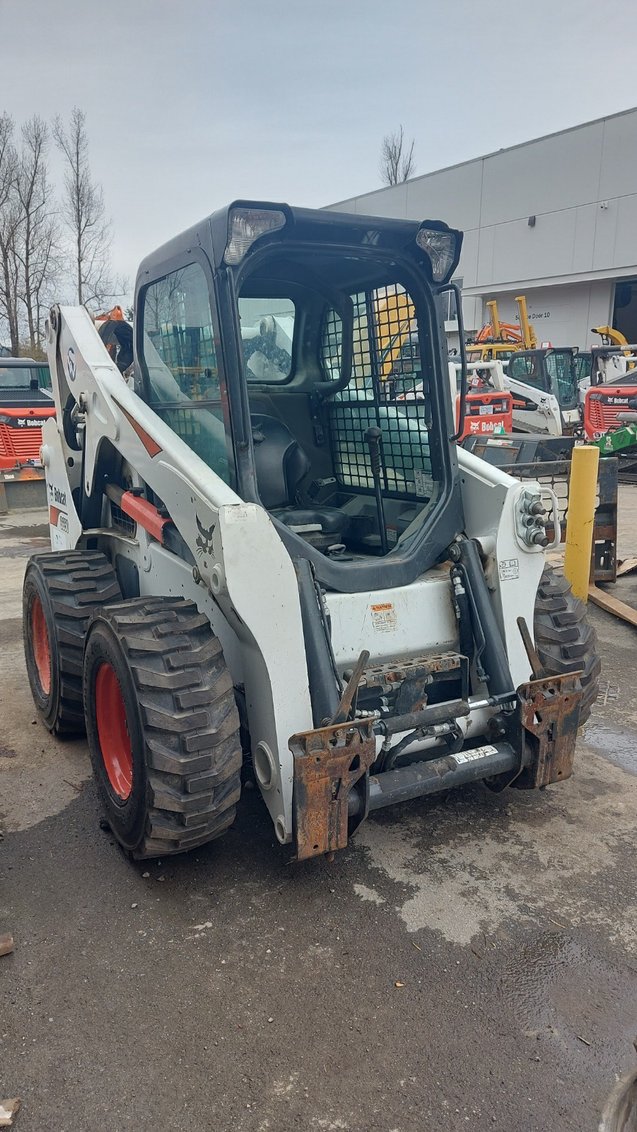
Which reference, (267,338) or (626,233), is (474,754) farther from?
(626,233)

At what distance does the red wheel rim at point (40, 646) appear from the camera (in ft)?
15.3

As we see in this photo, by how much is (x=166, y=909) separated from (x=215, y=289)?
2.33 m

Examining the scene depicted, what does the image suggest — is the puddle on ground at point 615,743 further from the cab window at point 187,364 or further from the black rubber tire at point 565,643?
the cab window at point 187,364

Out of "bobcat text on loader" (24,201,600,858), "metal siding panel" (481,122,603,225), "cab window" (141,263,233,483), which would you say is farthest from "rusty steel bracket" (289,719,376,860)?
"metal siding panel" (481,122,603,225)

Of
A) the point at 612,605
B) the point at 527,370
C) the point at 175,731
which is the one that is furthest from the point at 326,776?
the point at 527,370

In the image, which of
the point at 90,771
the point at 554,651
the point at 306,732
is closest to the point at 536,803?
the point at 554,651

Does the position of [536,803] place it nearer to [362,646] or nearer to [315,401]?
[362,646]

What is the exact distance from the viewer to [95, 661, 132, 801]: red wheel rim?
133 inches

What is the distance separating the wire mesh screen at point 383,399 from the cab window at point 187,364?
85 centimetres

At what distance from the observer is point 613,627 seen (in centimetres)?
644

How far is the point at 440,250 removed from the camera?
3.53 meters

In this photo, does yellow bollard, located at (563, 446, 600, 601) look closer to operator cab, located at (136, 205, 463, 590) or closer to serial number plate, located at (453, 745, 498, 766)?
operator cab, located at (136, 205, 463, 590)

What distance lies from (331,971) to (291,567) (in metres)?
1.37

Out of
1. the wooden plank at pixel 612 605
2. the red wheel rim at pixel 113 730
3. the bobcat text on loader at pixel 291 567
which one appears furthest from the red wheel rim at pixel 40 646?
the wooden plank at pixel 612 605
